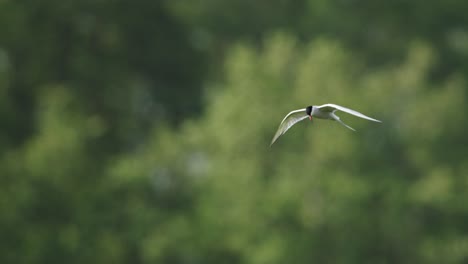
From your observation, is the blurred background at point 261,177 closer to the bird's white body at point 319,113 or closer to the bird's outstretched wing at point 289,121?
the bird's outstretched wing at point 289,121

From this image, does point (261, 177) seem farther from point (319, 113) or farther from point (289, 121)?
point (319, 113)

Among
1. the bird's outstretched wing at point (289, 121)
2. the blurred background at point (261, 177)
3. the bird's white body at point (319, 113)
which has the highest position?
the blurred background at point (261, 177)

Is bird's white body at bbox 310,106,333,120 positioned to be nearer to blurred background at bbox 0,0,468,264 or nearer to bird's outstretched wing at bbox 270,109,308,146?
bird's outstretched wing at bbox 270,109,308,146

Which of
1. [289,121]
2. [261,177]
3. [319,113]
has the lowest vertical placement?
[319,113]

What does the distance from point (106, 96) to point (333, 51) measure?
1279cm

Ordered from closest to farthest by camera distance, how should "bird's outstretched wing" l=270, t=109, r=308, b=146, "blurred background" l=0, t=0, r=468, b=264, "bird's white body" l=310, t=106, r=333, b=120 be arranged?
"bird's white body" l=310, t=106, r=333, b=120, "bird's outstretched wing" l=270, t=109, r=308, b=146, "blurred background" l=0, t=0, r=468, b=264

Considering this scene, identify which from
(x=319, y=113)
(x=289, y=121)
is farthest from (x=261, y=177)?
(x=319, y=113)

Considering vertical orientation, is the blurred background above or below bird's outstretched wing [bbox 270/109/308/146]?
above

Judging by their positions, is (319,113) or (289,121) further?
(289,121)

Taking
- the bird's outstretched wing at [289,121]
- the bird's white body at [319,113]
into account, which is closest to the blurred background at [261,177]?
the bird's outstretched wing at [289,121]

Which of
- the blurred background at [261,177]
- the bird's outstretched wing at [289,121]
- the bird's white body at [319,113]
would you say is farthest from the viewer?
the blurred background at [261,177]

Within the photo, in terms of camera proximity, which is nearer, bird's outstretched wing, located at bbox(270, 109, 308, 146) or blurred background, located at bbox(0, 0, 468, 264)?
bird's outstretched wing, located at bbox(270, 109, 308, 146)

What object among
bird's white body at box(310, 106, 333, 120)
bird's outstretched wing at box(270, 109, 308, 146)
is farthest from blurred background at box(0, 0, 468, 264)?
bird's white body at box(310, 106, 333, 120)

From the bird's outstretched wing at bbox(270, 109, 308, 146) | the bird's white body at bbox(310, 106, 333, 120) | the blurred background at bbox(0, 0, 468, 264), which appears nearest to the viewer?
the bird's white body at bbox(310, 106, 333, 120)
